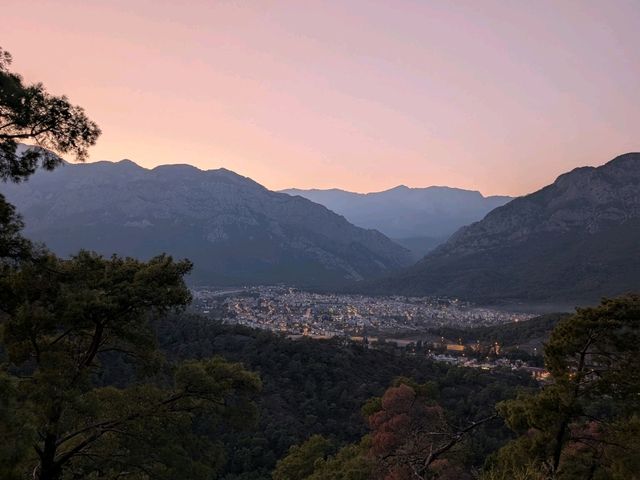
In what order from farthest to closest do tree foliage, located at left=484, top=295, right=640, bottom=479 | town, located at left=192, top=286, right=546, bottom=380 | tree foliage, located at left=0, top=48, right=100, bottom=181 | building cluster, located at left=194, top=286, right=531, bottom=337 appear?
1. building cluster, located at left=194, top=286, right=531, bottom=337
2. town, located at left=192, top=286, right=546, bottom=380
3. tree foliage, located at left=484, top=295, right=640, bottom=479
4. tree foliage, located at left=0, top=48, right=100, bottom=181

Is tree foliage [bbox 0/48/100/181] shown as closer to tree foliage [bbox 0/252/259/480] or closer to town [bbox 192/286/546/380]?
tree foliage [bbox 0/252/259/480]

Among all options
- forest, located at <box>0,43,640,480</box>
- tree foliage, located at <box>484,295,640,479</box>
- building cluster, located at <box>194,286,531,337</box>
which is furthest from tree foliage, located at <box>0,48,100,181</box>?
building cluster, located at <box>194,286,531,337</box>

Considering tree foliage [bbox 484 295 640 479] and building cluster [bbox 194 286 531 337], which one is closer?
tree foliage [bbox 484 295 640 479]

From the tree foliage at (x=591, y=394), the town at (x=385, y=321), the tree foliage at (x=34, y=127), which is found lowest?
the town at (x=385, y=321)

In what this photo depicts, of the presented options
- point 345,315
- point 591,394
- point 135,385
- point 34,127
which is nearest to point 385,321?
point 345,315

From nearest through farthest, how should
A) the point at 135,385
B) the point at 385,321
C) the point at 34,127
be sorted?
the point at 34,127, the point at 135,385, the point at 385,321

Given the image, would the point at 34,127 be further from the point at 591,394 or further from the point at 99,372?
the point at 591,394

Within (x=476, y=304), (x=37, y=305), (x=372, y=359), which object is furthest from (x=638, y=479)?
(x=476, y=304)

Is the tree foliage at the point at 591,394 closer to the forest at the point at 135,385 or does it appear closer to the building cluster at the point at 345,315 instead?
the forest at the point at 135,385

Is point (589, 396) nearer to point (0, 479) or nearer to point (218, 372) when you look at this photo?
point (218, 372)

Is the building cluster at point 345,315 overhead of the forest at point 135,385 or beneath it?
beneath

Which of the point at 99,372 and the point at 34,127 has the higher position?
the point at 34,127

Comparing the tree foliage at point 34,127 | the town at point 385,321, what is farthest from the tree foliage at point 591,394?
the town at point 385,321
